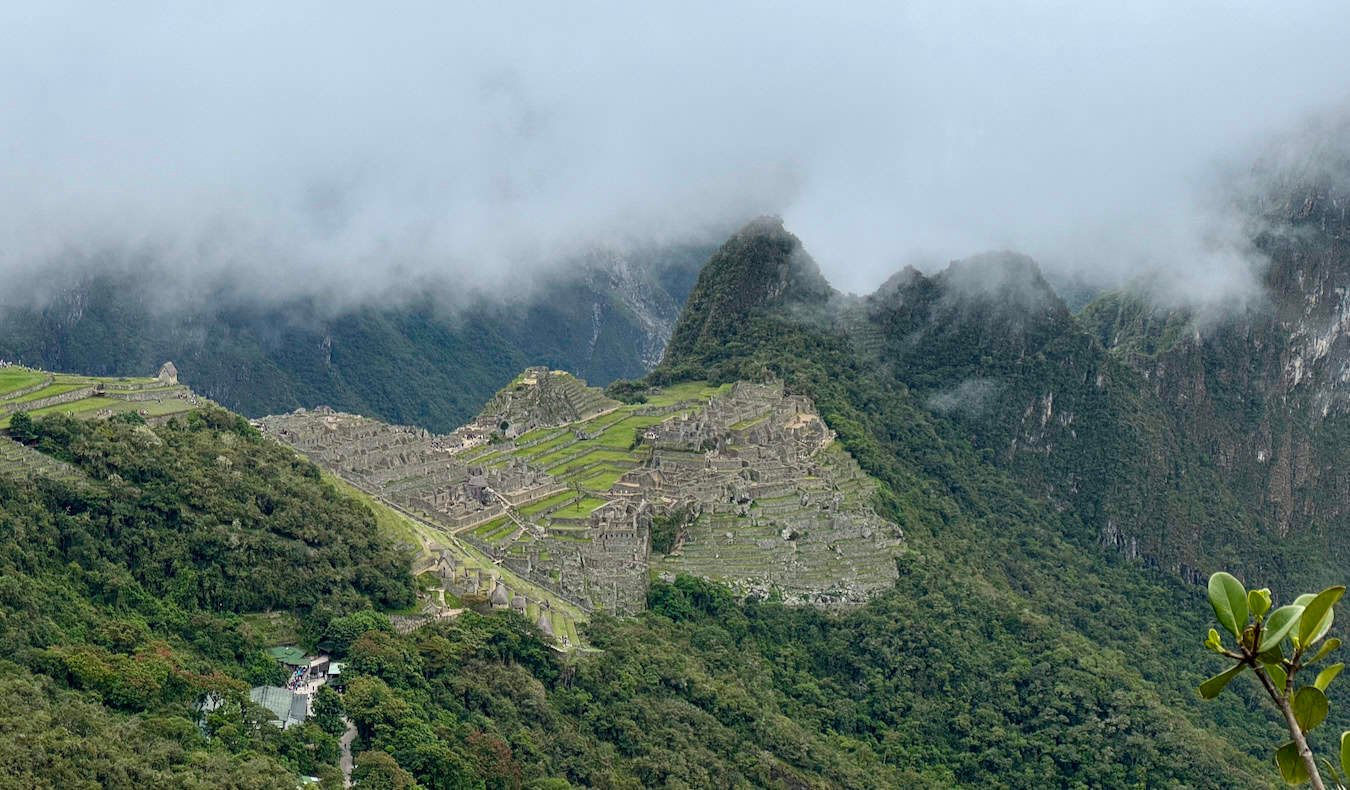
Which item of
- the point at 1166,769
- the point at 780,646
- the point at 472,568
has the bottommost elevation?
the point at 1166,769

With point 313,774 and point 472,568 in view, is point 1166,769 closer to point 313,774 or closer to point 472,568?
point 472,568

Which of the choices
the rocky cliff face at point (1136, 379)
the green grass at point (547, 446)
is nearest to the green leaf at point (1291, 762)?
the green grass at point (547, 446)

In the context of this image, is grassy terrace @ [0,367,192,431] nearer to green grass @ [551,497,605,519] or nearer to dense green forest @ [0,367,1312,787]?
dense green forest @ [0,367,1312,787]

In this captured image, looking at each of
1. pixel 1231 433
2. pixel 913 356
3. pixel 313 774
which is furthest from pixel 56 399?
pixel 1231 433

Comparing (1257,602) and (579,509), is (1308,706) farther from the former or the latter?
(579,509)

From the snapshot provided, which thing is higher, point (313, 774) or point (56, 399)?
point (56, 399)

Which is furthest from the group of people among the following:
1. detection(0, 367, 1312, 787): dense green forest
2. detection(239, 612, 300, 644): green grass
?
detection(239, 612, 300, 644): green grass

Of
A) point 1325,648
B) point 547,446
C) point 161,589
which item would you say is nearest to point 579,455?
point 547,446

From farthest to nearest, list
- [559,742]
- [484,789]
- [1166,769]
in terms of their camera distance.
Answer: [1166,769] < [559,742] < [484,789]
